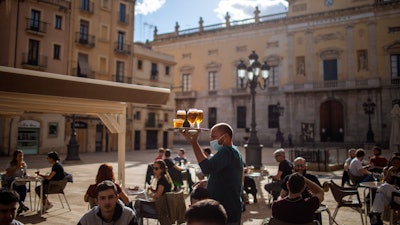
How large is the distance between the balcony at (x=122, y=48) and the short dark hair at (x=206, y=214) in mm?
30152

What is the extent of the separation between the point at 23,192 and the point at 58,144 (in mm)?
20296

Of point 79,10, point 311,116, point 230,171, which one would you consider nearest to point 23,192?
point 230,171

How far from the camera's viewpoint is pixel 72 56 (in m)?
27.3

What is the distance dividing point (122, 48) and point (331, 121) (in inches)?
829

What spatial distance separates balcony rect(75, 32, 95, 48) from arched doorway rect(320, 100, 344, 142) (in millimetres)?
22026

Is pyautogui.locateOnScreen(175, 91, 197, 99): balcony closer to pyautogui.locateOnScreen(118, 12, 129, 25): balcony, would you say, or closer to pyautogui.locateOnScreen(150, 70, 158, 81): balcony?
pyautogui.locateOnScreen(150, 70, 158, 81): balcony

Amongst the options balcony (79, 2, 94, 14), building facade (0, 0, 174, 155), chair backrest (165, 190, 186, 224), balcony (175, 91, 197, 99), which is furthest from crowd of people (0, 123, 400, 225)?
balcony (175, 91, 197, 99)

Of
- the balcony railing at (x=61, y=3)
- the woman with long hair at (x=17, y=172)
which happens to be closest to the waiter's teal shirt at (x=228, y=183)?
the woman with long hair at (x=17, y=172)

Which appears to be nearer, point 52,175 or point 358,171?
point 52,175

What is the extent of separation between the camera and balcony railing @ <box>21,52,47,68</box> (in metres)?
24.2

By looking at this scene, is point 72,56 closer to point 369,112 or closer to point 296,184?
point 369,112

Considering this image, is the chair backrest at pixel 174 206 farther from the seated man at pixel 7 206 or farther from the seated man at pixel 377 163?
the seated man at pixel 377 163

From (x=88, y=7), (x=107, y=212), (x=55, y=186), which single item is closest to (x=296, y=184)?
(x=107, y=212)

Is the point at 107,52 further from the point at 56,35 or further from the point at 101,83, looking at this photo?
the point at 101,83
